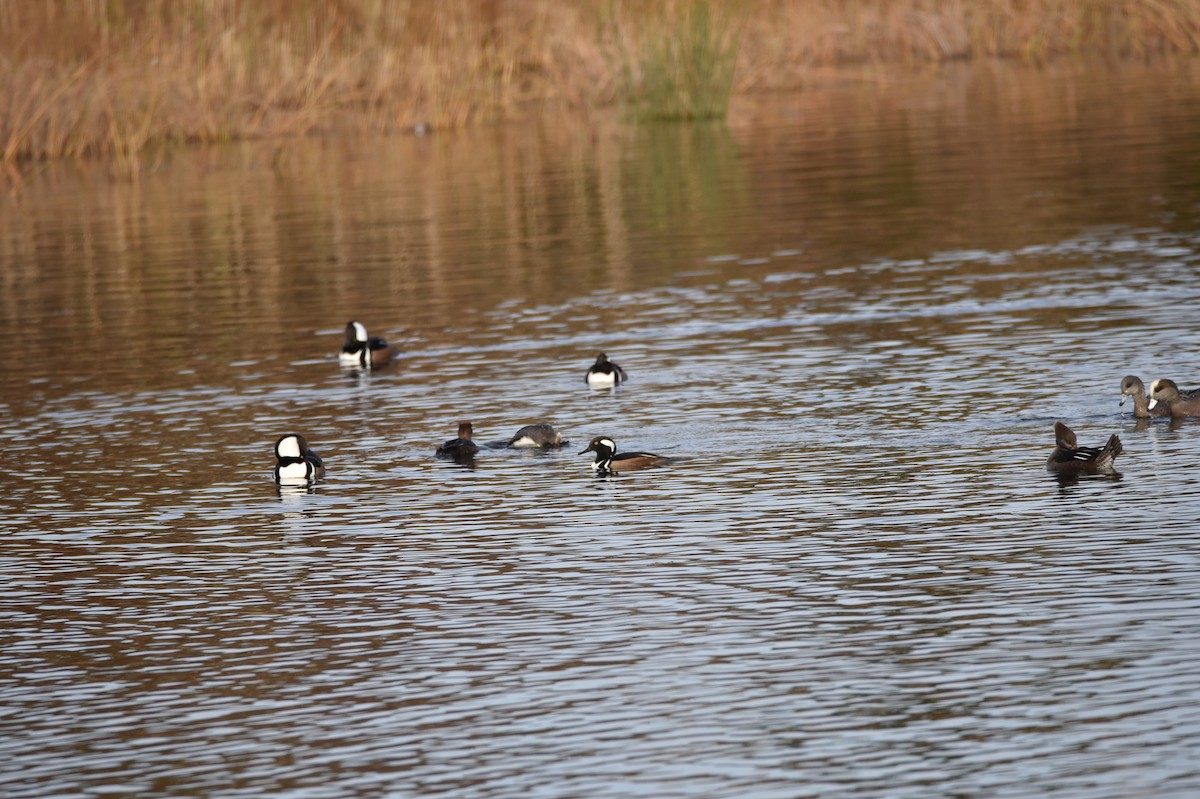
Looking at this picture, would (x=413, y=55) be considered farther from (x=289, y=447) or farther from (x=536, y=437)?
(x=289, y=447)

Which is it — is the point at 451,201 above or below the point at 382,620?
above

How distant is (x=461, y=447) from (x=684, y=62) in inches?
1035

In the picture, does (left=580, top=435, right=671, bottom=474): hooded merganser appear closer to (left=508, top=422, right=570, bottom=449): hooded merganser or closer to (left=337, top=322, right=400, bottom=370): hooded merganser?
(left=508, top=422, right=570, bottom=449): hooded merganser

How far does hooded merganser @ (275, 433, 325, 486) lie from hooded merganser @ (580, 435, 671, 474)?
2.05 metres

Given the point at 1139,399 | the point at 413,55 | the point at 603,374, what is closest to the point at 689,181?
the point at 413,55

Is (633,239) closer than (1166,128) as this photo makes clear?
Yes

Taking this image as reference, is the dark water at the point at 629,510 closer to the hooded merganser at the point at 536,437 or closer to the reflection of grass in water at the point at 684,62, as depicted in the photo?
the hooded merganser at the point at 536,437

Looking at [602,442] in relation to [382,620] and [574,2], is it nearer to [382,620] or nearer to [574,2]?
[382,620]

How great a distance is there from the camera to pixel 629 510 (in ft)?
44.1

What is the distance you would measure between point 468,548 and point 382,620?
1.54m

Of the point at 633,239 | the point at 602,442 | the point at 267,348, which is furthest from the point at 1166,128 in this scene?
the point at 602,442

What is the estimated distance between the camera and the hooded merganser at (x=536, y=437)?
15.4 metres

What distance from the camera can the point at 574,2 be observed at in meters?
43.4

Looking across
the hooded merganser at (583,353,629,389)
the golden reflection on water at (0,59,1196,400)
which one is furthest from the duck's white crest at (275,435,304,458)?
the golden reflection on water at (0,59,1196,400)
